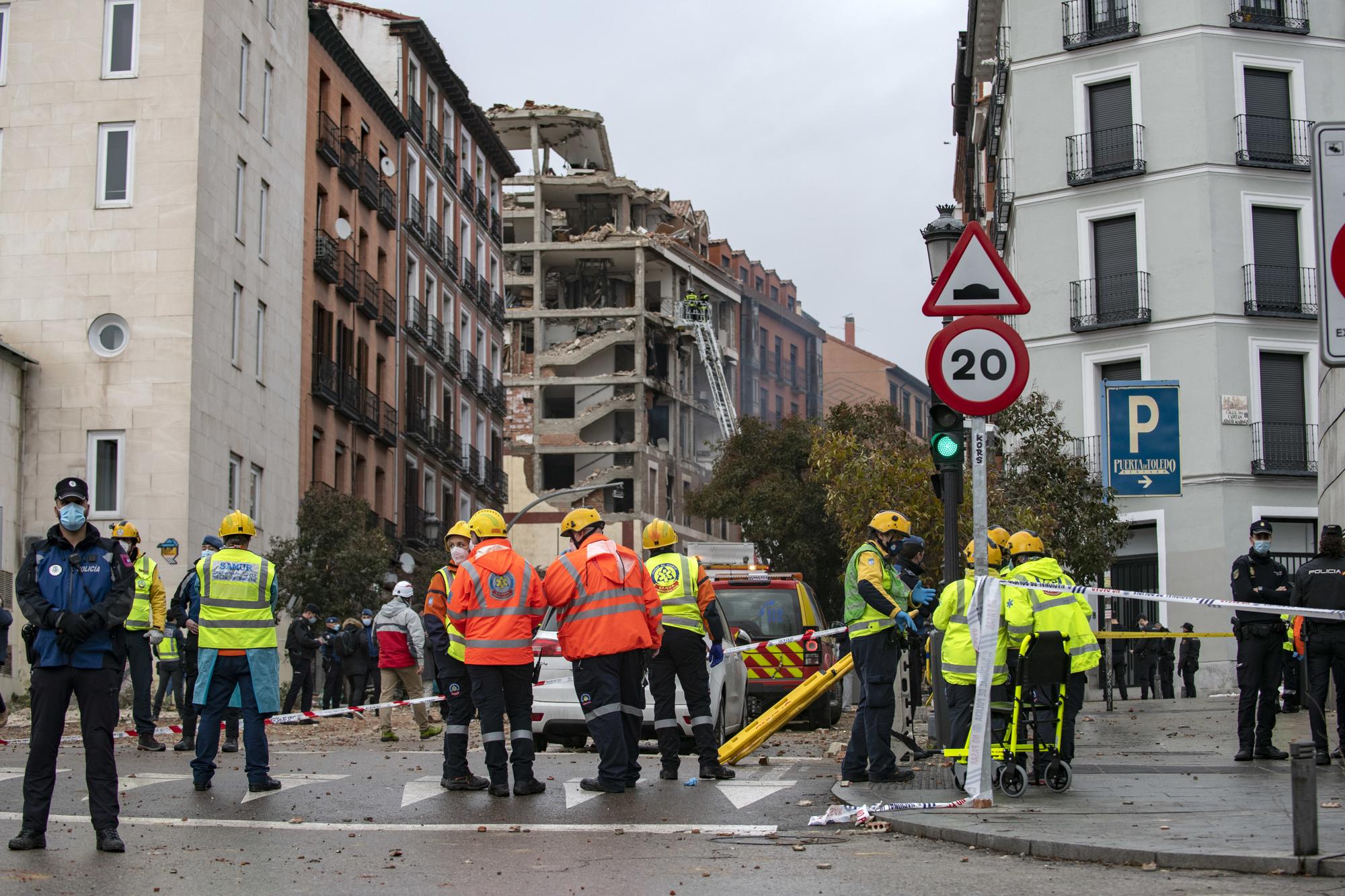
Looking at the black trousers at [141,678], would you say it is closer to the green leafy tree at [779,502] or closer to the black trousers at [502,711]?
the black trousers at [502,711]

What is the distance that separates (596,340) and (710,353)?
771 centimetres

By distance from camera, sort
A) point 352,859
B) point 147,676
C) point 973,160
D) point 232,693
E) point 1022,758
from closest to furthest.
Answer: point 352,859, point 1022,758, point 232,693, point 147,676, point 973,160

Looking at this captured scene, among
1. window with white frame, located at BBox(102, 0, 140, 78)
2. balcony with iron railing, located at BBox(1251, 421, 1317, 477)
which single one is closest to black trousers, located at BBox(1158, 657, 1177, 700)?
balcony with iron railing, located at BBox(1251, 421, 1317, 477)

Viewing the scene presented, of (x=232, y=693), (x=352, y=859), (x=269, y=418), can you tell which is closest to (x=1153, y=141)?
(x=269, y=418)

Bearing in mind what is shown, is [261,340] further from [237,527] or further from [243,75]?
[237,527]

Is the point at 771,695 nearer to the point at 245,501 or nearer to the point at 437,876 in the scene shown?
the point at 437,876

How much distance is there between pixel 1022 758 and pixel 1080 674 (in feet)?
2.40

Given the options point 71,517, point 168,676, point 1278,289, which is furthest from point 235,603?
point 1278,289

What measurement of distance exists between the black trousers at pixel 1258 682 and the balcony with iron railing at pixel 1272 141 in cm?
2758

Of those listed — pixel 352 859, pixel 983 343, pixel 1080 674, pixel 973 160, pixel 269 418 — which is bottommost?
pixel 352 859

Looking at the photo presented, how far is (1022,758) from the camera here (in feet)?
37.3

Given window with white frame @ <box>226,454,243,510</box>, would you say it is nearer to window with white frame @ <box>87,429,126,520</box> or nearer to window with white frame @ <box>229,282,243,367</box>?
window with white frame @ <box>229,282,243,367</box>

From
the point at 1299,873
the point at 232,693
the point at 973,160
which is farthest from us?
the point at 973,160

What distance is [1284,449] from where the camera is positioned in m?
39.1
